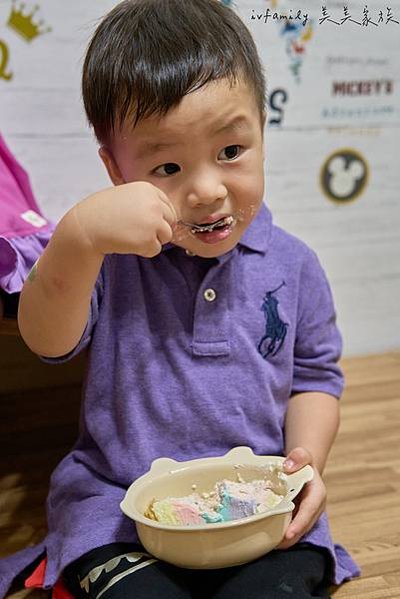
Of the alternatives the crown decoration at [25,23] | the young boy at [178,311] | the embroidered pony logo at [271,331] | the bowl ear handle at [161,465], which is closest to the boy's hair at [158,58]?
the young boy at [178,311]

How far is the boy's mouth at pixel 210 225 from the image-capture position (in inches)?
28.9

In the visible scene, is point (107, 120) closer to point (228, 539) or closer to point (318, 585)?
point (228, 539)

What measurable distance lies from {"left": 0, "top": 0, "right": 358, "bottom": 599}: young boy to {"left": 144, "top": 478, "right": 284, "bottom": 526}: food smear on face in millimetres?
42

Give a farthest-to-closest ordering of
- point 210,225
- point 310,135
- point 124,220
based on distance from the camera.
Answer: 1. point 310,135
2. point 210,225
3. point 124,220

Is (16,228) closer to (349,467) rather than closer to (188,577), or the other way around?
(188,577)

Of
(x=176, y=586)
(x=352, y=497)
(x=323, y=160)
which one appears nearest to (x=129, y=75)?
(x=176, y=586)

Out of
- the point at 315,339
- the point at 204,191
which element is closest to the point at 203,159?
the point at 204,191

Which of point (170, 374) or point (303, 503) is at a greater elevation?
point (170, 374)

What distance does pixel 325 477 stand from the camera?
3.52ft

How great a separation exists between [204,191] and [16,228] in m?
0.33

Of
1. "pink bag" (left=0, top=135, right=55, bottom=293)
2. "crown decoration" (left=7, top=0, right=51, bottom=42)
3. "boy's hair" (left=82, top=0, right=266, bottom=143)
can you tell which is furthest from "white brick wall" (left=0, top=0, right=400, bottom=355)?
"boy's hair" (left=82, top=0, right=266, bottom=143)

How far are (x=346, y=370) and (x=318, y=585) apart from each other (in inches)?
28.0

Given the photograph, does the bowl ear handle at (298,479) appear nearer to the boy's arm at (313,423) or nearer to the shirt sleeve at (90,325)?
the boy's arm at (313,423)

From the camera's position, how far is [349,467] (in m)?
1.10
